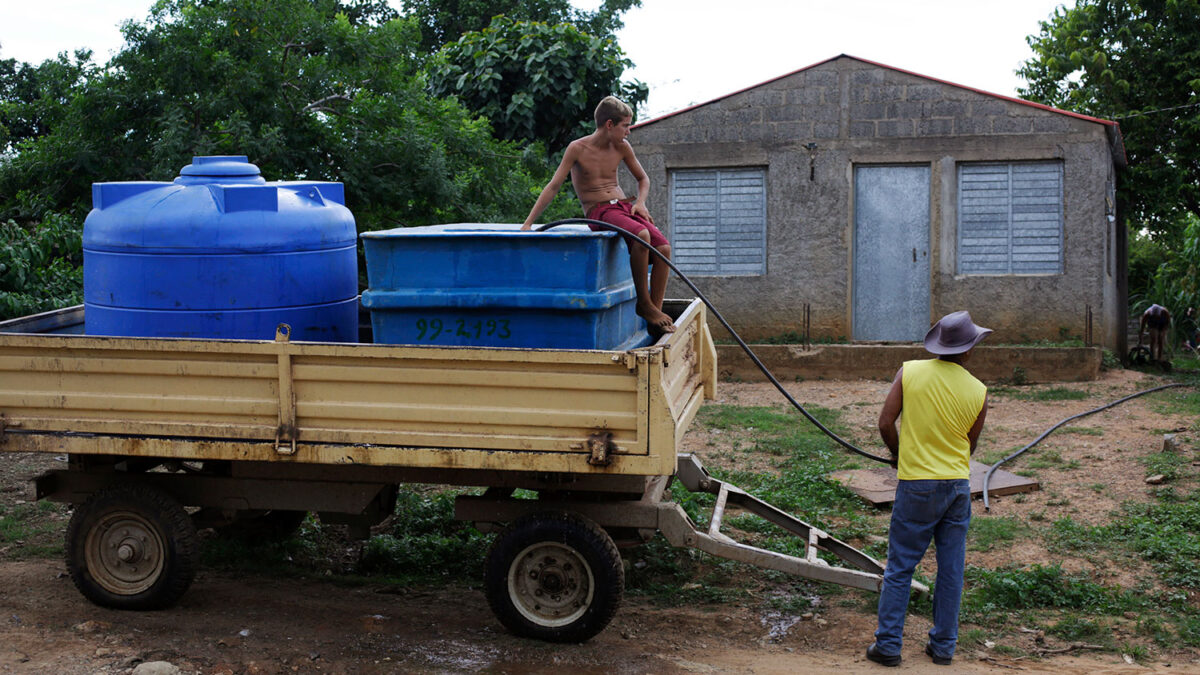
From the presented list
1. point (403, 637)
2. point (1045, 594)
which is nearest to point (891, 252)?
point (1045, 594)

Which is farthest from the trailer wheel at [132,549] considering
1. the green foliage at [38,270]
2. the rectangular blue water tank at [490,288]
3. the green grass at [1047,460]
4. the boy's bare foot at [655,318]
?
the green grass at [1047,460]

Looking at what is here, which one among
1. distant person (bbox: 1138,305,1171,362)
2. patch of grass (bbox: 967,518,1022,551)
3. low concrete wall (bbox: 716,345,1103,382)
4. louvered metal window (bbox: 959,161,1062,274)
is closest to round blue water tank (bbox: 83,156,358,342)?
patch of grass (bbox: 967,518,1022,551)

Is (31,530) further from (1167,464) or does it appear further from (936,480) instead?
(1167,464)

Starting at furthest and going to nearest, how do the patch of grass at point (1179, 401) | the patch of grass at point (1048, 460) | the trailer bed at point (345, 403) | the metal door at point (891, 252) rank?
the metal door at point (891, 252), the patch of grass at point (1179, 401), the patch of grass at point (1048, 460), the trailer bed at point (345, 403)

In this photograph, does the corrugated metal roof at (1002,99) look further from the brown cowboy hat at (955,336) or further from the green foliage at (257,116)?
the brown cowboy hat at (955,336)

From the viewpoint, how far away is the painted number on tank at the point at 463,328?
486 centimetres

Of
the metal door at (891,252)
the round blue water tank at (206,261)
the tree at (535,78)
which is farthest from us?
the tree at (535,78)

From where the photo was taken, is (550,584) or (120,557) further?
(120,557)

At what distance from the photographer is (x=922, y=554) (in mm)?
4812

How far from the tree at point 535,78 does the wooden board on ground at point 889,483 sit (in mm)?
9159

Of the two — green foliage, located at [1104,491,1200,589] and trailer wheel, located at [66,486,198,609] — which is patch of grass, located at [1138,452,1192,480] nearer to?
green foliage, located at [1104,491,1200,589]

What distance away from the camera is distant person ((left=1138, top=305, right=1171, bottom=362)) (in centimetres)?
1495

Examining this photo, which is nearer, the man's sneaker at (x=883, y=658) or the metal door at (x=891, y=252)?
the man's sneaker at (x=883, y=658)

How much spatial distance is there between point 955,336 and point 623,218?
1.60 meters
